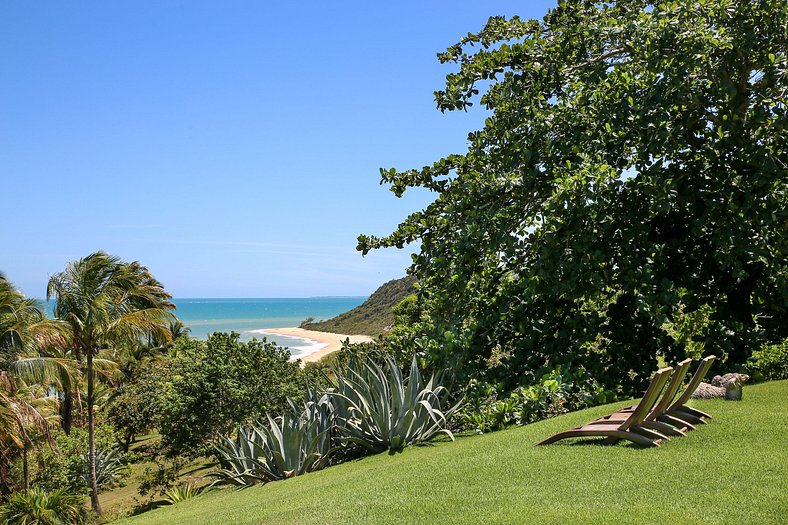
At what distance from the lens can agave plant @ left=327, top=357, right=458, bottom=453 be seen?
353 inches

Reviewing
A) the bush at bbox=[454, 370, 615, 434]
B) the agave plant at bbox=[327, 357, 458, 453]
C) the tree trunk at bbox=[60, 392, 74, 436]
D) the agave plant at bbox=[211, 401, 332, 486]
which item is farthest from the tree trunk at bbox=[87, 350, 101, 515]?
the bush at bbox=[454, 370, 615, 434]

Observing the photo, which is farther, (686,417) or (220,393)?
(220,393)

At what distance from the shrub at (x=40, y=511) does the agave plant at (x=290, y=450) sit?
8.26 m

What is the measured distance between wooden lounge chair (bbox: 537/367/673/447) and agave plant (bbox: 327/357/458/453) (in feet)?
8.83

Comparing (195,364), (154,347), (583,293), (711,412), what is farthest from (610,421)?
(154,347)

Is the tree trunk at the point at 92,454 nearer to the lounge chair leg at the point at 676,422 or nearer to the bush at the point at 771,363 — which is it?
the lounge chair leg at the point at 676,422

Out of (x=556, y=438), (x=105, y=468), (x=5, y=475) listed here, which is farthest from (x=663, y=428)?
(x=105, y=468)

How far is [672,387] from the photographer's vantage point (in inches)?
237

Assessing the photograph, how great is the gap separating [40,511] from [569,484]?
15.2m

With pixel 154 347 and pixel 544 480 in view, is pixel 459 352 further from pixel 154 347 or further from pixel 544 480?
pixel 154 347

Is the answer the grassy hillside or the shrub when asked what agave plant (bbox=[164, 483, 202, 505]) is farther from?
the grassy hillside

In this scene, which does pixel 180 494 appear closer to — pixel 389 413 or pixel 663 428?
pixel 389 413

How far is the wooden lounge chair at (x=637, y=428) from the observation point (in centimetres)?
571

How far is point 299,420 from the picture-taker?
9680 millimetres
